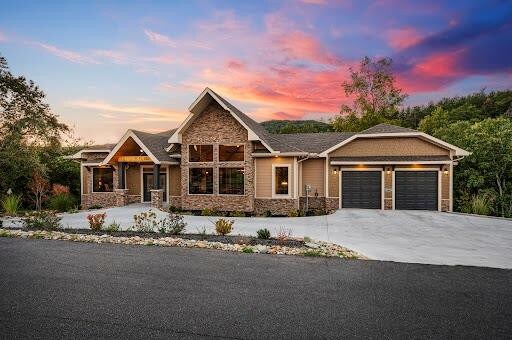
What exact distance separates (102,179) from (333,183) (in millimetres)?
15827

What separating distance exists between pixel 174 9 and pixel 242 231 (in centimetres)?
1191

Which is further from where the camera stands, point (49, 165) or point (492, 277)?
point (49, 165)

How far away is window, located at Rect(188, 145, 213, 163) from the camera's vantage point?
16953 mm

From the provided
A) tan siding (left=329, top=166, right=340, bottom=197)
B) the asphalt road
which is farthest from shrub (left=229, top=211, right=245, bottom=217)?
the asphalt road

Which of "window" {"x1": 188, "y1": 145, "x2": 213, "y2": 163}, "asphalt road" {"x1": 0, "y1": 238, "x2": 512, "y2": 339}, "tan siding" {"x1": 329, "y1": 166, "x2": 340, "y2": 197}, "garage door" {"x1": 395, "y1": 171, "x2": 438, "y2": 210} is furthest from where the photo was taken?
"tan siding" {"x1": 329, "y1": 166, "x2": 340, "y2": 197}

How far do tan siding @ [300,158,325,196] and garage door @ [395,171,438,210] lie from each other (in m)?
4.36

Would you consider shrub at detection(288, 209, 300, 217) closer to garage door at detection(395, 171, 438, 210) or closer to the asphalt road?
garage door at detection(395, 171, 438, 210)

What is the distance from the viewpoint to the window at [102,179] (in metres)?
20.3

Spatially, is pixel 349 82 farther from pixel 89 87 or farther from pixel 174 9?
pixel 89 87

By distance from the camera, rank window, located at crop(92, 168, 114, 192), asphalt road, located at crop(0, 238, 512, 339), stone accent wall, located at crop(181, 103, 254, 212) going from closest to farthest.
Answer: asphalt road, located at crop(0, 238, 512, 339), stone accent wall, located at crop(181, 103, 254, 212), window, located at crop(92, 168, 114, 192)

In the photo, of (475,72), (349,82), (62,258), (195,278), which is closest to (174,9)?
(62,258)

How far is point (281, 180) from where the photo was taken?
16.7m

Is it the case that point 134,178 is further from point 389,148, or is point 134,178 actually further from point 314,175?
point 389,148

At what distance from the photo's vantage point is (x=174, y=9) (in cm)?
1482
